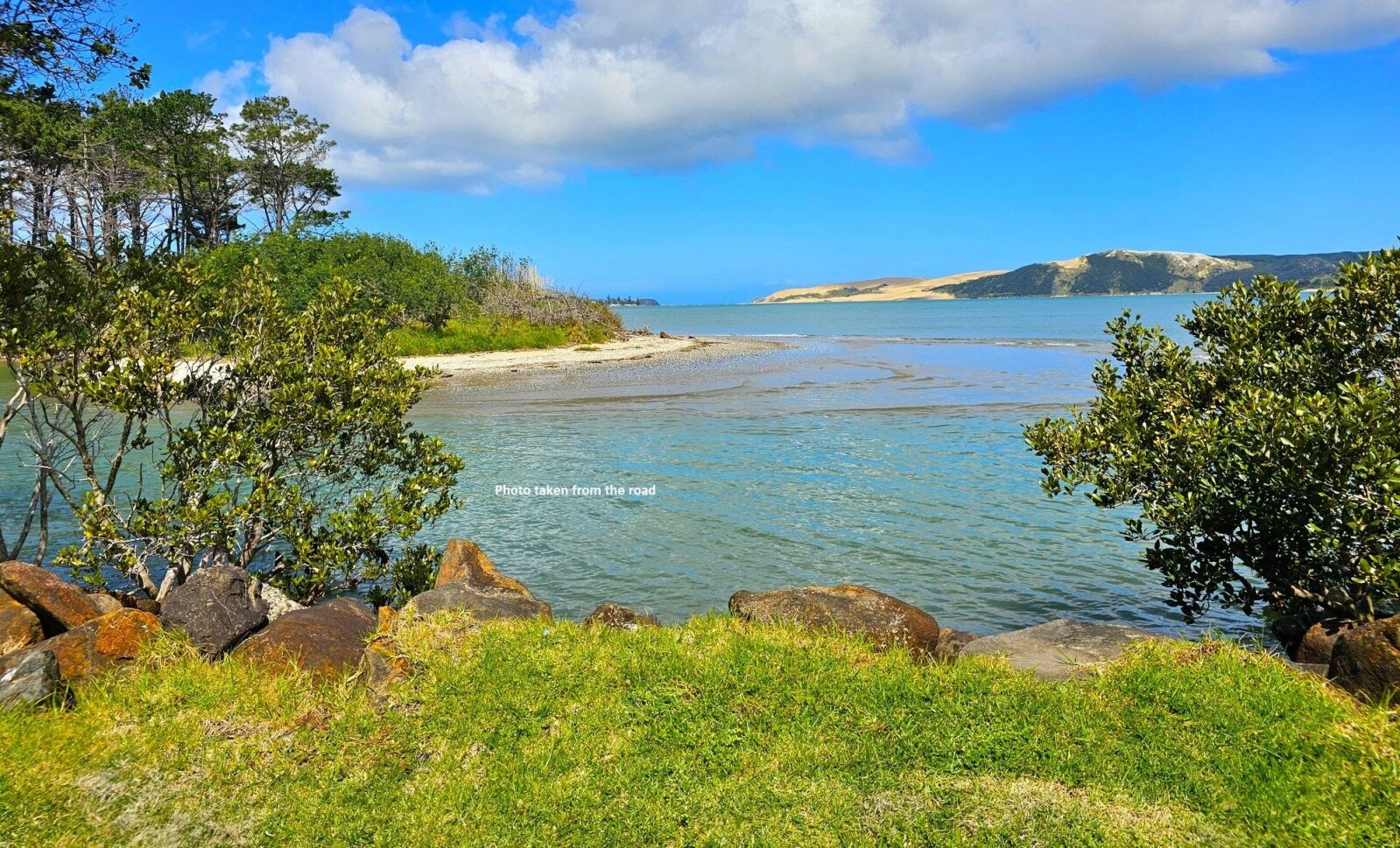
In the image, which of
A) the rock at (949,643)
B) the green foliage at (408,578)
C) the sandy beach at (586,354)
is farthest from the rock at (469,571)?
the sandy beach at (586,354)

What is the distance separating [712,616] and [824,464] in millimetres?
12446

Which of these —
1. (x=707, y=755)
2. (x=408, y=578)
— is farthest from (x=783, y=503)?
(x=707, y=755)

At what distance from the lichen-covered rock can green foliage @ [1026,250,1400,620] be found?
807 centimetres

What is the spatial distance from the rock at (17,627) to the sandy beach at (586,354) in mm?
29443

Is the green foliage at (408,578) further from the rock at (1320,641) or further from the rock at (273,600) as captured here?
the rock at (1320,641)

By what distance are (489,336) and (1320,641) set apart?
167 feet

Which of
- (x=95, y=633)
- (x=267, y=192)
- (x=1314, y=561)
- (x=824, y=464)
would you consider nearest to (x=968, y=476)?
(x=824, y=464)

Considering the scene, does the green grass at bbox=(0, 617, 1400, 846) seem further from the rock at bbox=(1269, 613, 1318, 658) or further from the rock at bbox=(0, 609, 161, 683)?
the rock at bbox=(1269, 613, 1318, 658)

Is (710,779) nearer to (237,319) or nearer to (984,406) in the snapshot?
(237,319)

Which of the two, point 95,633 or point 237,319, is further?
point 237,319

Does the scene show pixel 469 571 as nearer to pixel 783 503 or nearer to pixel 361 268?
pixel 783 503

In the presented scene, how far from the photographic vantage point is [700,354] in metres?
58.7

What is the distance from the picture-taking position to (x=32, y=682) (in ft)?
21.2

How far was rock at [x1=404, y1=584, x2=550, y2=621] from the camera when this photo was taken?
27.7 feet
